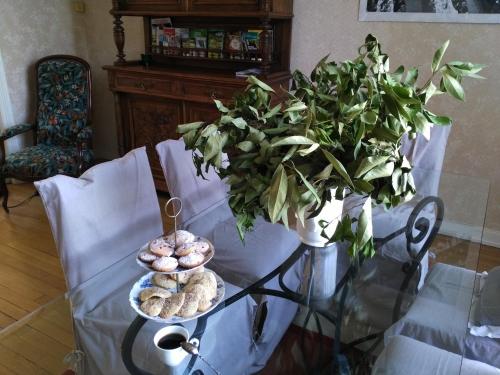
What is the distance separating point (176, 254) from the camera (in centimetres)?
115

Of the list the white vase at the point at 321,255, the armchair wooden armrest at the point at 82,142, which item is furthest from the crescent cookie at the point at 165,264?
the armchair wooden armrest at the point at 82,142

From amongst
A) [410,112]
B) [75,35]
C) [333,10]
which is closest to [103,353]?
[410,112]

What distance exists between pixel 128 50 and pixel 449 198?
2.87m

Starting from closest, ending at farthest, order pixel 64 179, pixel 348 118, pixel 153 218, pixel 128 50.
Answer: pixel 348 118, pixel 64 179, pixel 153 218, pixel 128 50

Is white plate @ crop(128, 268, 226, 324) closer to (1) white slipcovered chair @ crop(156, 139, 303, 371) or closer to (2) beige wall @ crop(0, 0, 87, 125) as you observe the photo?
(1) white slipcovered chair @ crop(156, 139, 303, 371)

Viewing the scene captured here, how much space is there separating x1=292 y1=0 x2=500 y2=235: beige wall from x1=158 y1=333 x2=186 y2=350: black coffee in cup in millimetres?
2264

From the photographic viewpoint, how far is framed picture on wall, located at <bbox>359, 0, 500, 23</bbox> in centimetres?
231

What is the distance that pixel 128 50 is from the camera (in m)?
3.59

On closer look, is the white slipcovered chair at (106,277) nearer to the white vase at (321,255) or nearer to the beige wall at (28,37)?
the white vase at (321,255)

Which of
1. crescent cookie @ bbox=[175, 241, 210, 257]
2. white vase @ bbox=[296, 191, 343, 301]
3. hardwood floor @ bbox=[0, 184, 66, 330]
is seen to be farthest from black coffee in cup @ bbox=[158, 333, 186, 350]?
hardwood floor @ bbox=[0, 184, 66, 330]

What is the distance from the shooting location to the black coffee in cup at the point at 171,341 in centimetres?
94

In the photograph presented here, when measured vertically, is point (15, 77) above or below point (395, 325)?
above

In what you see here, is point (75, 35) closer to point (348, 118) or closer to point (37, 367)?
point (37, 367)

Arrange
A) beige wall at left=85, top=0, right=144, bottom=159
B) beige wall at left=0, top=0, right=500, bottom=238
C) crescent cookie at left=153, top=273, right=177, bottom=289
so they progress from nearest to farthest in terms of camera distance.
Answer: crescent cookie at left=153, top=273, right=177, bottom=289 < beige wall at left=0, top=0, right=500, bottom=238 < beige wall at left=85, top=0, right=144, bottom=159
